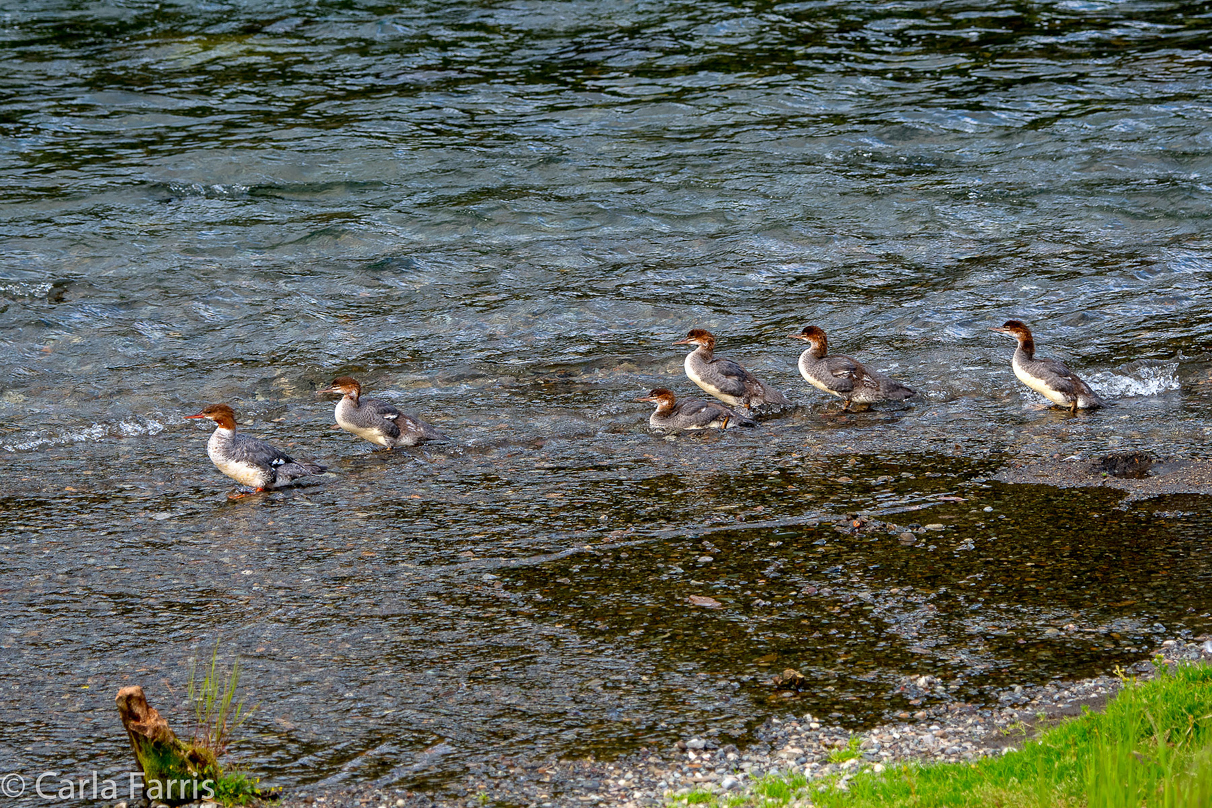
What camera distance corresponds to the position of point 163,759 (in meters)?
5.00

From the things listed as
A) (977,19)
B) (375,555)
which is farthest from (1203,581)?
(977,19)

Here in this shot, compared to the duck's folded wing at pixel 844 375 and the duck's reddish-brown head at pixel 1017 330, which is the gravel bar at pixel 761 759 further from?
the duck's reddish-brown head at pixel 1017 330

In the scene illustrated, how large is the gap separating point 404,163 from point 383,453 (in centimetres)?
823

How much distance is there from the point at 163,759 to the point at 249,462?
13.3 feet

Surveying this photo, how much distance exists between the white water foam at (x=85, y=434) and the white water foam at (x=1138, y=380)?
8074 millimetres

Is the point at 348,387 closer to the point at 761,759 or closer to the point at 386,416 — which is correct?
the point at 386,416

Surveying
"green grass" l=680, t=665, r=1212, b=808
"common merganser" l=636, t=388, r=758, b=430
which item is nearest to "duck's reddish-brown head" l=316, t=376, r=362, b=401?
"common merganser" l=636, t=388, r=758, b=430

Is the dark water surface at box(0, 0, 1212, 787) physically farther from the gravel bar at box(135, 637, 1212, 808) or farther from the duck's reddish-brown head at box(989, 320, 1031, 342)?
the duck's reddish-brown head at box(989, 320, 1031, 342)

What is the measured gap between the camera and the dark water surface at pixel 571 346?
6223 millimetres

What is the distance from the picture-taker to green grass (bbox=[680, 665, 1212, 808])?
4.25m

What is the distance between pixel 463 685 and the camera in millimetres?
6051

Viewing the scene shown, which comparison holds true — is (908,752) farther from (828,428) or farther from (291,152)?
(291,152)

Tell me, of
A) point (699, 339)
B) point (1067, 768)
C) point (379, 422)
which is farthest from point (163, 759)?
point (699, 339)

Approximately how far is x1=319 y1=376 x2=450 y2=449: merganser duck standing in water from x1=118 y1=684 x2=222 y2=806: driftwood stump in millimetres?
4801
